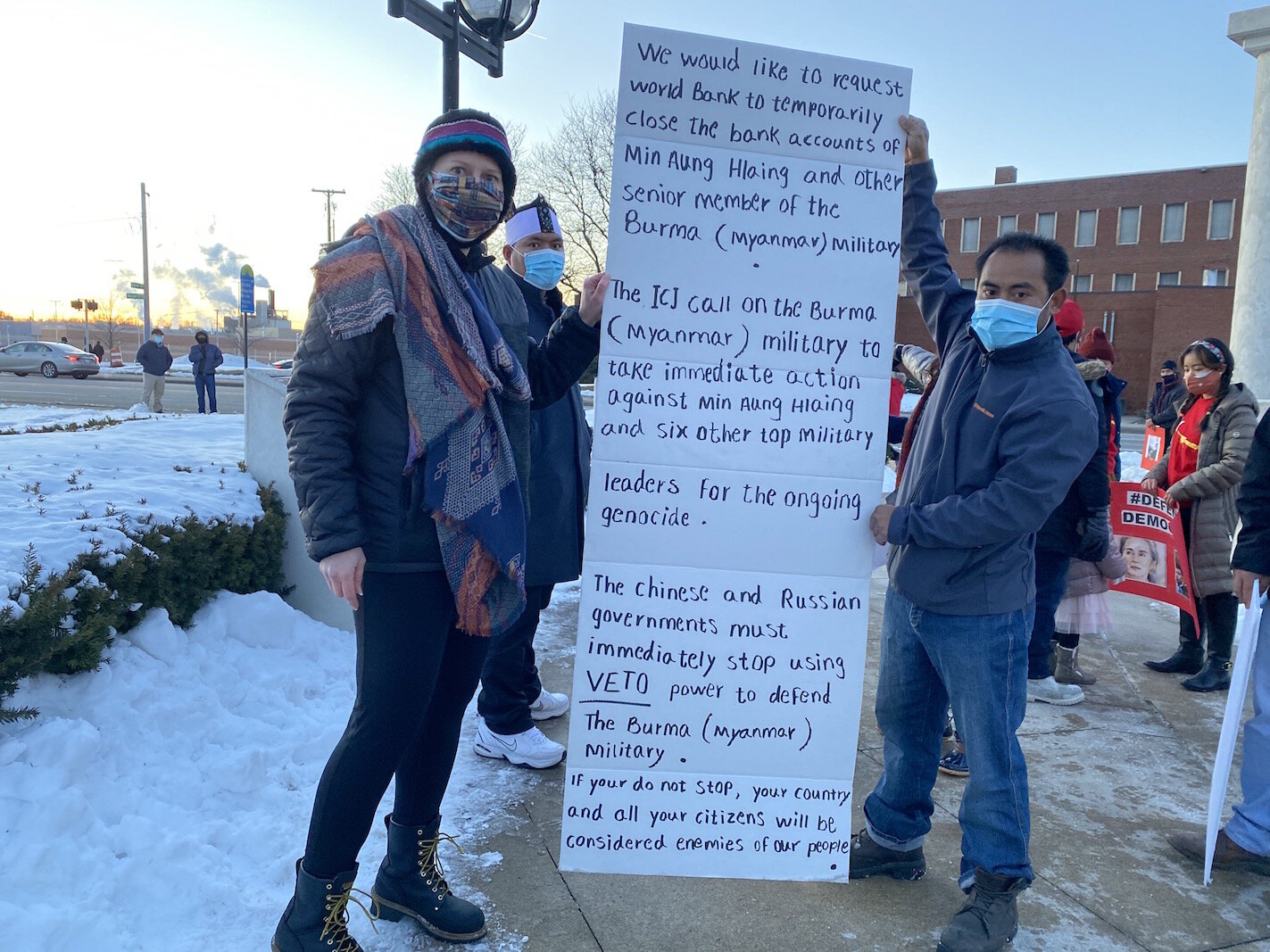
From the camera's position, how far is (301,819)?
9.25ft

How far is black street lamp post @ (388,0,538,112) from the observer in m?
4.82

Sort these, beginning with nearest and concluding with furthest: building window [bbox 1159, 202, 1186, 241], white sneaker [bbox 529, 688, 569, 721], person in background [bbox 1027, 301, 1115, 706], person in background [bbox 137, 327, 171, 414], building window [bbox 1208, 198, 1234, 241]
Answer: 1. white sneaker [bbox 529, 688, 569, 721]
2. person in background [bbox 1027, 301, 1115, 706]
3. person in background [bbox 137, 327, 171, 414]
4. building window [bbox 1208, 198, 1234, 241]
5. building window [bbox 1159, 202, 1186, 241]

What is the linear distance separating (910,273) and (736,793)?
1717 millimetres

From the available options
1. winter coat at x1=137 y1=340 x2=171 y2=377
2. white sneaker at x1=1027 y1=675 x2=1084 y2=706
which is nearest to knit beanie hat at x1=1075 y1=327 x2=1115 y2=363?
white sneaker at x1=1027 y1=675 x2=1084 y2=706

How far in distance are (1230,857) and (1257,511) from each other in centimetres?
119

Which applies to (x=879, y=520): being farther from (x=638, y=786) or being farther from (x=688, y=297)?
(x=638, y=786)

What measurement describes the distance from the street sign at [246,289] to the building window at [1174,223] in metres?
46.6

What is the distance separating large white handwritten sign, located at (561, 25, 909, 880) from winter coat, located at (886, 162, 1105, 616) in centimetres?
19

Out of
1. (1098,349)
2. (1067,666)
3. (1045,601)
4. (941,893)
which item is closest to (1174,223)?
(1098,349)

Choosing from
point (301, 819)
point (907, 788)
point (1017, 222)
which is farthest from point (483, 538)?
point (1017, 222)

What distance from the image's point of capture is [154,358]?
52.0 feet

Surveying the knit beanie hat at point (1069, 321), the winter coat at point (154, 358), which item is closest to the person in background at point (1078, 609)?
the knit beanie hat at point (1069, 321)

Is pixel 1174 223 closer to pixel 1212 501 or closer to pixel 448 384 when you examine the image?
pixel 1212 501

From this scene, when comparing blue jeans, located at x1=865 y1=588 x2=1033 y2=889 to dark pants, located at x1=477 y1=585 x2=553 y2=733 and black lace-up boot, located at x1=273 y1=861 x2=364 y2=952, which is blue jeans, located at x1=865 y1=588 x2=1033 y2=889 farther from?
black lace-up boot, located at x1=273 y1=861 x2=364 y2=952
